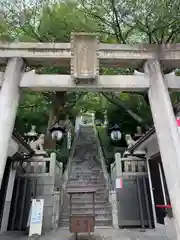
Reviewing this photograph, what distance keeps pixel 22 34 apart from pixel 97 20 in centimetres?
447

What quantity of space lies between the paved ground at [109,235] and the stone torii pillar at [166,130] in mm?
4528

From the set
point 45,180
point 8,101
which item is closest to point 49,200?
point 45,180

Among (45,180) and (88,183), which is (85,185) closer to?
(88,183)

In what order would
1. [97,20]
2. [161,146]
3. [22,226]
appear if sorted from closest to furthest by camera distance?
[161,146]
[22,226]
[97,20]

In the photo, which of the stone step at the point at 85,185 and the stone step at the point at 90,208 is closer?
the stone step at the point at 90,208

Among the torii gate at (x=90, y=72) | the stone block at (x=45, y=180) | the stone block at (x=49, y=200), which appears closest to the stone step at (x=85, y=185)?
the stone block at (x=45, y=180)

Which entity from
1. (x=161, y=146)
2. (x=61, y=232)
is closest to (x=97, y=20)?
(x=161, y=146)

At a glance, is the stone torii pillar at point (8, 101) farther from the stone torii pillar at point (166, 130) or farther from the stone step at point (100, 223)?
the stone step at point (100, 223)

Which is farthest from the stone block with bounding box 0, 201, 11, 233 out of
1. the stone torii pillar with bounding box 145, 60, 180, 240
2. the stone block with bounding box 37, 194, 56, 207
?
the stone torii pillar with bounding box 145, 60, 180, 240

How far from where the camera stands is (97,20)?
38.2 feet

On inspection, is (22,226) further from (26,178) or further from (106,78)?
(106,78)

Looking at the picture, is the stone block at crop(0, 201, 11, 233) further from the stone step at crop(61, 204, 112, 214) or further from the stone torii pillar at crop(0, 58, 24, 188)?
the stone torii pillar at crop(0, 58, 24, 188)

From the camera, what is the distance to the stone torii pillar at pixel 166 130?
396 centimetres

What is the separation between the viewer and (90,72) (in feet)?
16.6
